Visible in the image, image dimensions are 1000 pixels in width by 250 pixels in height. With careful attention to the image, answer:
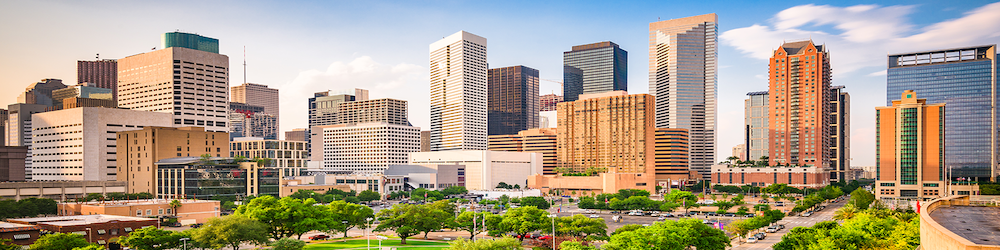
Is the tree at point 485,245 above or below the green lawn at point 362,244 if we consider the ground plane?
above

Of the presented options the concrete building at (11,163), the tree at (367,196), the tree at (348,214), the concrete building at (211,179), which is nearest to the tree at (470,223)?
the tree at (348,214)

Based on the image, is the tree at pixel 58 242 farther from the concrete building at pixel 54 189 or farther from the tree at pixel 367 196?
the tree at pixel 367 196

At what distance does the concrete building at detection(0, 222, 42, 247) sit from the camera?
250 ft

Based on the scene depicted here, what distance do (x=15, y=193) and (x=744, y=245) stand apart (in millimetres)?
149540

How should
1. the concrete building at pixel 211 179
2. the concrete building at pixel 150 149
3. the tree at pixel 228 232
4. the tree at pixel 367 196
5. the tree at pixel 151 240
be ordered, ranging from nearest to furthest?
1. the tree at pixel 151 240
2. the tree at pixel 228 232
3. the concrete building at pixel 211 179
4. the concrete building at pixel 150 149
5. the tree at pixel 367 196

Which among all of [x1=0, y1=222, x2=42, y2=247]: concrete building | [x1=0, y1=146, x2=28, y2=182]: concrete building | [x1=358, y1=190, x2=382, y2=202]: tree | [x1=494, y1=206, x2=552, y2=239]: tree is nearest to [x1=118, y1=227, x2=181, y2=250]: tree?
[x1=0, y1=222, x2=42, y2=247]: concrete building

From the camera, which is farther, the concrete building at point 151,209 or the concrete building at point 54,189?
the concrete building at point 54,189

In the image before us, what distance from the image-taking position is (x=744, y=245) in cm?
9588

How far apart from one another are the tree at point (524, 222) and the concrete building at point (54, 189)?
364 feet

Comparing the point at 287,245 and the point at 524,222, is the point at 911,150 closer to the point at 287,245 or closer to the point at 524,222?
the point at 524,222

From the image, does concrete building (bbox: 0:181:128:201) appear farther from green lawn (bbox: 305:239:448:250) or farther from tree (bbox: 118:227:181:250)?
green lawn (bbox: 305:239:448:250)

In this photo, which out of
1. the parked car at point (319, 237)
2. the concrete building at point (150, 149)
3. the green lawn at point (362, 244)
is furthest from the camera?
the concrete building at point (150, 149)

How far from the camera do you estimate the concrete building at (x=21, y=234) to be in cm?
7619

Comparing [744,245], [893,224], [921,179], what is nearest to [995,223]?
[893,224]
